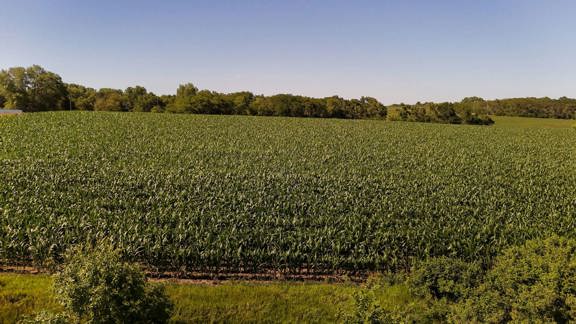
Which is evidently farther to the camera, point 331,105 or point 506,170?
point 331,105

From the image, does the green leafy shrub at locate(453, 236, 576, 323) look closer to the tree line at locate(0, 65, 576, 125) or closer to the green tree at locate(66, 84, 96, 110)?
the tree line at locate(0, 65, 576, 125)

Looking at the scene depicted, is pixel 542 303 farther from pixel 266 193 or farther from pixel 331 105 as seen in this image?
pixel 331 105

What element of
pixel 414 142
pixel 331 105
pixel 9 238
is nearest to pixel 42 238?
pixel 9 238

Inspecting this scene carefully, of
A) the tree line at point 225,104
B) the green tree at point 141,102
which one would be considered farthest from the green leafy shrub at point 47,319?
the green tree at point 141,102

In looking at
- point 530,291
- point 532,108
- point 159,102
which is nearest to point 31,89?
point 159,102

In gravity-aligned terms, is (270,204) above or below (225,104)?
below

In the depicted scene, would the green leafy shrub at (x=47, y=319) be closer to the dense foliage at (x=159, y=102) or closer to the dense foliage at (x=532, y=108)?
the dense foliage at (x=159, y=102)

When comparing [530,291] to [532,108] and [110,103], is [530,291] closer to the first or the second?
[110,103]
